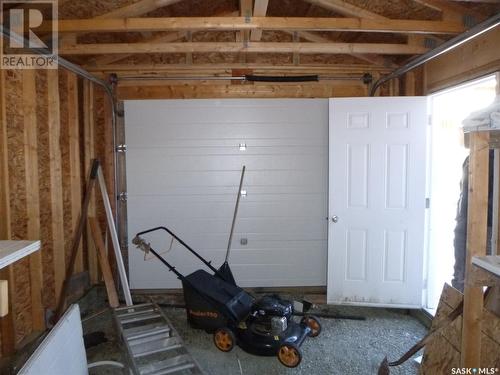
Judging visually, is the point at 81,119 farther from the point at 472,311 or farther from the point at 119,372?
the point at 472,311

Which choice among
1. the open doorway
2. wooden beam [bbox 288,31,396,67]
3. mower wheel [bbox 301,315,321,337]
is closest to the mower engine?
mower wheel [bbox 301,315,321,337]

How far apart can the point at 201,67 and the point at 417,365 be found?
3.51 meters

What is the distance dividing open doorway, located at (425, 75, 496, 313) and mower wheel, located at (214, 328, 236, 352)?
6.72 ft

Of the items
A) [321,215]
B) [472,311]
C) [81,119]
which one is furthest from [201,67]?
[472,311]

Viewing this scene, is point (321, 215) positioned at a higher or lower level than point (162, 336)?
higher

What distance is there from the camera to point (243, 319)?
8.79 ft

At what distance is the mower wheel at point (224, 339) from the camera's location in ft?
8.59

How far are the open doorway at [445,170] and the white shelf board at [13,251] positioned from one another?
3311mm

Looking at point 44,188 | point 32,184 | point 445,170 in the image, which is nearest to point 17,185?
point 32,184

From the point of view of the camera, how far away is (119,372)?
2457 millimetres

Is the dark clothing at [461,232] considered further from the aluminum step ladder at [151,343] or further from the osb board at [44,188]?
the osb board at [44,188]

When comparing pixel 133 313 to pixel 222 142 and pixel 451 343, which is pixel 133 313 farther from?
pixel 451 343

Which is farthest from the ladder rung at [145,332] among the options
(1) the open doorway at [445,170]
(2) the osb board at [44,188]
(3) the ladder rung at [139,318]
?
(1) the open doorway at [445,170]

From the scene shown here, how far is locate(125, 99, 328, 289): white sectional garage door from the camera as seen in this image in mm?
3707
